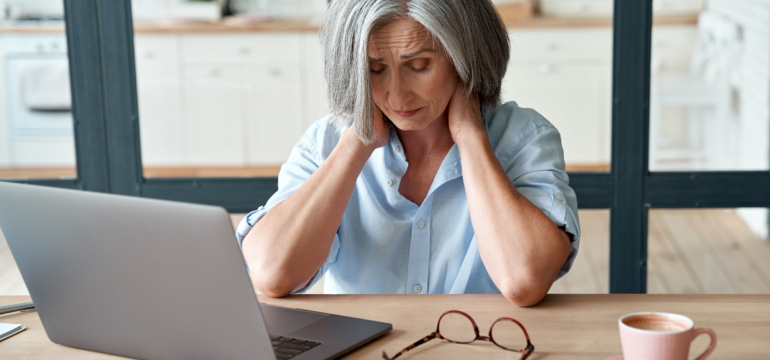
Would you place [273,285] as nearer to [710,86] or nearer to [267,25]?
[267,25]

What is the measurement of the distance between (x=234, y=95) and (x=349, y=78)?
3.10 feet

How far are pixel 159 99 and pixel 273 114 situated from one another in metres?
0.34

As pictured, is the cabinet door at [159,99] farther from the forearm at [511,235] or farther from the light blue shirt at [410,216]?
the forearm at [511,235]

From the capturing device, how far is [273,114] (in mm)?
2062

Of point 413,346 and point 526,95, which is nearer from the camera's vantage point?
point 413,346

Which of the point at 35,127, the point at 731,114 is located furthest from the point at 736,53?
the point at 35,127

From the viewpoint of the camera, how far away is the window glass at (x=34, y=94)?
195cm

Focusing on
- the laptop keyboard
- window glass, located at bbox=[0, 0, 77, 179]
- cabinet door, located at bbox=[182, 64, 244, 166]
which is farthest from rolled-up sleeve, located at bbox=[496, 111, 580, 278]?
window glass, located at bbox=[0, 0, 77, 179]

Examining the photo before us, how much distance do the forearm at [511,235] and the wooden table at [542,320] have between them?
0.12 ft

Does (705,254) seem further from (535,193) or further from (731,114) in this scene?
(535,193)

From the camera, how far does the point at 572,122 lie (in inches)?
77.7

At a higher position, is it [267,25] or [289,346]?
[267,25]

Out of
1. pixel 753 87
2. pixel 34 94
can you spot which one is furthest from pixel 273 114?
pixel 753 87

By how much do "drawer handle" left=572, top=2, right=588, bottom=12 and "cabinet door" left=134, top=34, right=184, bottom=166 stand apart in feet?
3.88
